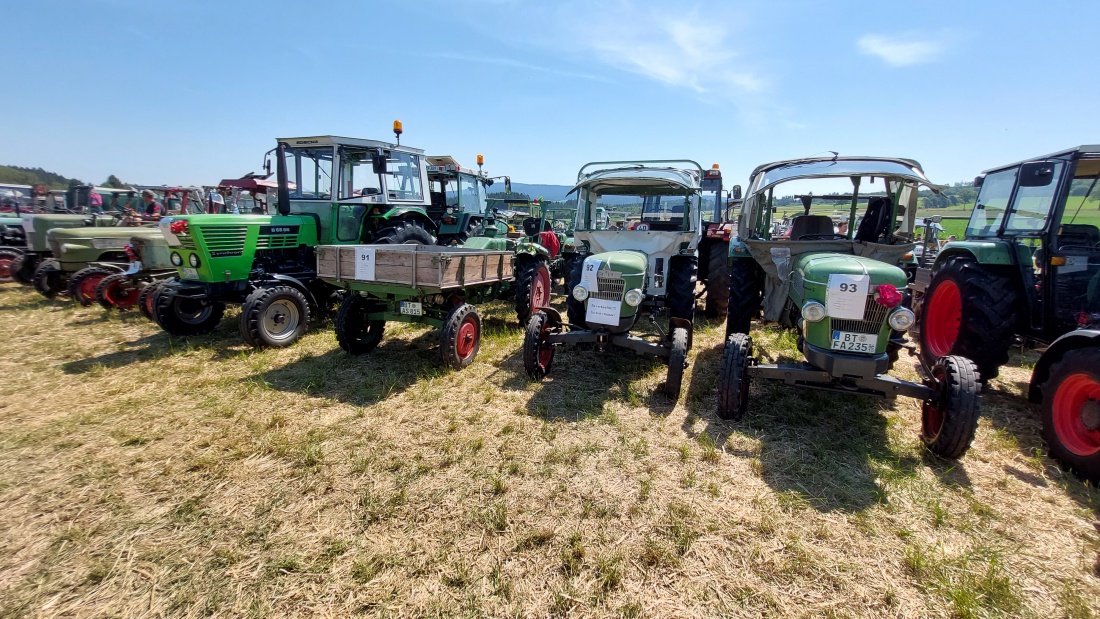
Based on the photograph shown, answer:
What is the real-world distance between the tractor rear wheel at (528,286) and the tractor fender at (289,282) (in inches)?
99.7

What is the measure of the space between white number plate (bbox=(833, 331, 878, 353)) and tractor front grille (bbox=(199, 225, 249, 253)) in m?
6.05

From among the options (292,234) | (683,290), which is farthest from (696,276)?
(292,234)

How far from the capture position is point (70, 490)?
2.61 m

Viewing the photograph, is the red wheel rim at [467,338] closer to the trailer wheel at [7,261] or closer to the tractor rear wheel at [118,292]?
the tractor rear wheel at [118,292]

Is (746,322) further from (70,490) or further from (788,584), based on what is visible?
(70,490)

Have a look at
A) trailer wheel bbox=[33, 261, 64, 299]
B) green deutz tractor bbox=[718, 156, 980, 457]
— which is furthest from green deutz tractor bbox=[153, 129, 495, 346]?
green deutz tractor bbox=[718, 156, 980, 457]

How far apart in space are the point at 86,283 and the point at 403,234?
5024 millimetres

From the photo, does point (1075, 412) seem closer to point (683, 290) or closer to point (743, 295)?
point (743, 295)

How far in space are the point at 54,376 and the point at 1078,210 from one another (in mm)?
8914

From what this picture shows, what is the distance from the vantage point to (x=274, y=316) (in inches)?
208

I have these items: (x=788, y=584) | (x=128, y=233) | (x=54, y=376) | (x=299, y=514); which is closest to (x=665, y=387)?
(x=788, y=584)

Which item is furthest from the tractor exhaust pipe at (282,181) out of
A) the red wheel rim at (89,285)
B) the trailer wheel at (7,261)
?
the trailer wheel at (7,261)

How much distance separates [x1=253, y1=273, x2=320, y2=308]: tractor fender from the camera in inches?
212

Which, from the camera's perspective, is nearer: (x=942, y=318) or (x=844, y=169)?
(x=844, y=169)
